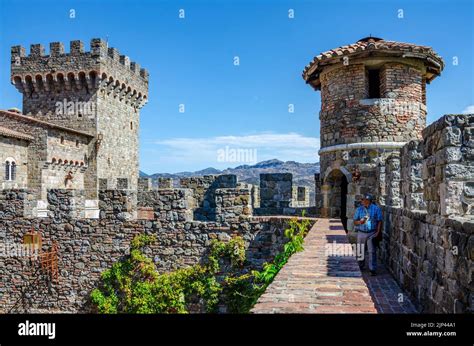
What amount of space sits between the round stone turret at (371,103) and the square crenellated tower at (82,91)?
16111mm

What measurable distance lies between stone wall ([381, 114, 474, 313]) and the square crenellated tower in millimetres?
20680

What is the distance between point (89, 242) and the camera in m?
11.8

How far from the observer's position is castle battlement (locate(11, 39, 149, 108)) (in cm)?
2564

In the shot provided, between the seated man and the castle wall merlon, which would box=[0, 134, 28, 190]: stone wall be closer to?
the castle wall merlon

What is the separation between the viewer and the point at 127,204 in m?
11.4

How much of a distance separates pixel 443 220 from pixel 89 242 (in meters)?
9.35

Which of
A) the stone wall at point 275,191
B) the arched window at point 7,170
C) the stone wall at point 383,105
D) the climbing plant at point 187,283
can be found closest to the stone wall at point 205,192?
the stone wall at point 275,191

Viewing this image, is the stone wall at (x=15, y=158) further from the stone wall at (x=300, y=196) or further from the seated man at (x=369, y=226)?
the seated man at (x=369, y=226)

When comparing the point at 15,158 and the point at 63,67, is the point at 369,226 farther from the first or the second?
the point at 63,67

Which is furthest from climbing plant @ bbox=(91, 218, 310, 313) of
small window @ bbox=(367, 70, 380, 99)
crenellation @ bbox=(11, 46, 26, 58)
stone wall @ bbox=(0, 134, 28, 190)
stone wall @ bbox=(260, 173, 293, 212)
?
crenellation @ bbox=(11, 46, 26, 58)
